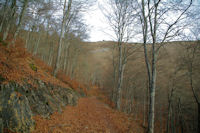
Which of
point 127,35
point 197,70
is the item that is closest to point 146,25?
point 127,35

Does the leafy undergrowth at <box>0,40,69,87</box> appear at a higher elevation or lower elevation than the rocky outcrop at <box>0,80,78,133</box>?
higher

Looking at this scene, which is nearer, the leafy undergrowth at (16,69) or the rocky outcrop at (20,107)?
the rocky outcrop at (20,107)

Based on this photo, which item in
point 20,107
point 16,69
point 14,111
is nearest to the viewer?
point 14,111

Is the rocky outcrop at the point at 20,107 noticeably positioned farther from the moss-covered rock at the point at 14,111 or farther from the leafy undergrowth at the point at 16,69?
the leafy undergrowth at the point at 16,69

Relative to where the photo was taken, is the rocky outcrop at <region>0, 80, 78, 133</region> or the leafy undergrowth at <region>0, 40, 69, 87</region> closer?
the rocky outcrop at <region>0, 80, 78, 133</region>

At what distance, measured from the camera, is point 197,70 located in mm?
10062

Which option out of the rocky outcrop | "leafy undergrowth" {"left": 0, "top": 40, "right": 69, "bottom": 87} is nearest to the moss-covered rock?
the rocky outcrop

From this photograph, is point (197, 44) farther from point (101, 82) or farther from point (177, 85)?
point (101, 82)

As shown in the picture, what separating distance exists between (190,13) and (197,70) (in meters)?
7.78

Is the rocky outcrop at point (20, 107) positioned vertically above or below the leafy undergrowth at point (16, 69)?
below

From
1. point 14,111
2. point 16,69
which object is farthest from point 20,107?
point 16,69

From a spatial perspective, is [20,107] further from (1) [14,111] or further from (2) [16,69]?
(2) [16,69]

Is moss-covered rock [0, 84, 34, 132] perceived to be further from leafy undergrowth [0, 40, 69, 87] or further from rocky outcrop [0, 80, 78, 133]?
leafy undergrowth [0, 40, 69, 87]

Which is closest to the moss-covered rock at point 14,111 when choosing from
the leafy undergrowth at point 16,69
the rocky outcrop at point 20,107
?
the rocky outcrop at point 20,107
